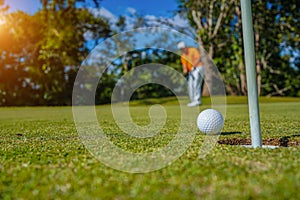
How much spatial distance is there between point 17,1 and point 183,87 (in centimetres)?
1690

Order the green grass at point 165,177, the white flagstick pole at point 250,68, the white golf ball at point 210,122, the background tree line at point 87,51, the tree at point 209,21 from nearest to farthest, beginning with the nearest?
the green grass at point 165,177, the white flagstick pole at point 250,68, the white golf ball at point 210,122, the tree at point 209,21, the background tree line at point 87,51

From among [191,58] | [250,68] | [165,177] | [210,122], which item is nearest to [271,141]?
[210,122]

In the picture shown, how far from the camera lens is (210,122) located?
16.4 feet

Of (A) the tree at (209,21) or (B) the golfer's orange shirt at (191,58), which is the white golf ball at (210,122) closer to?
(B) the golfer's orange shirt at (191,58)

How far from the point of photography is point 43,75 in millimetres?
27703

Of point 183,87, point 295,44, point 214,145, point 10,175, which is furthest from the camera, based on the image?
point 295,44

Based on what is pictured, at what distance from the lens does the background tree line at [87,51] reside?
2461cm

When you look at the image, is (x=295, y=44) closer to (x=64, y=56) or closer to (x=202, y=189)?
(x=64, y=56)

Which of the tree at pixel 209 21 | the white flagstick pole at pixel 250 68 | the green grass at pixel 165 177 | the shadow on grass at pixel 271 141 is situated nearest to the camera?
the green grass at pixel 165 177

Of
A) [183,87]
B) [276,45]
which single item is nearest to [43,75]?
[183,87]

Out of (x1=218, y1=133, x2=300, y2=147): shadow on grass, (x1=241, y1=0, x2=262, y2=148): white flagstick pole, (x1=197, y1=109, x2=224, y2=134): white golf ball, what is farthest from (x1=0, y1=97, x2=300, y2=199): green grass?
(x1=197, y1=109, x2=224, y2=134): white golf ball

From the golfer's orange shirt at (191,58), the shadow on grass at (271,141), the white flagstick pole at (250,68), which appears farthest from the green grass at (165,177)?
the golfer's orange shirt at (191,58)

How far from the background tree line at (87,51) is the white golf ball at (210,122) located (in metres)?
19.2

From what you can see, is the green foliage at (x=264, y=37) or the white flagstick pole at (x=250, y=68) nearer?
the white flagstick pole at (x=250, y=68)
